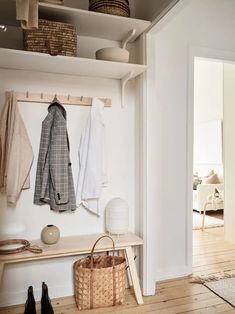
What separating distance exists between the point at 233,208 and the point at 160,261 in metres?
1.50

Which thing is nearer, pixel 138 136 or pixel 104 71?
pixel 104 71

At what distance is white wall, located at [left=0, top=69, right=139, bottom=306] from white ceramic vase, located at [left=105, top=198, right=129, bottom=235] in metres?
0.12

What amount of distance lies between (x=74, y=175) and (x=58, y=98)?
24.3 inches

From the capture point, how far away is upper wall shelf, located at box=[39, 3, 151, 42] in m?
1.89

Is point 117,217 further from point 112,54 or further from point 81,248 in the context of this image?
point 112,54

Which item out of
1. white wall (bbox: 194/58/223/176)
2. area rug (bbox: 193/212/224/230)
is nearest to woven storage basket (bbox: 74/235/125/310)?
area rug (bbox: 193/212/224/230)

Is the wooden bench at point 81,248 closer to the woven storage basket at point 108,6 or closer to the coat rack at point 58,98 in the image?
the coat rack at point 58,98

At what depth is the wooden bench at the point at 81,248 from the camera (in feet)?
6.02

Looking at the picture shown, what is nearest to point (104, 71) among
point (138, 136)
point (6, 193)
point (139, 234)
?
point (138, 136)

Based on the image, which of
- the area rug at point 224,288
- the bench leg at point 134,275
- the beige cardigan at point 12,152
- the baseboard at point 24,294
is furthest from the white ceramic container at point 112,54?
the area rug at point 224,288

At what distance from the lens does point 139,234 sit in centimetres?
229

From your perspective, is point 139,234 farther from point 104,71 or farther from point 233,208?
point 233,208

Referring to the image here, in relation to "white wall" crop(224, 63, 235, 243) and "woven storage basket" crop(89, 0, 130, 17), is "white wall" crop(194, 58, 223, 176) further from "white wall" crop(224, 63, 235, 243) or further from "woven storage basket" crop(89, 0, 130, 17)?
"woven storage basket" crop(89, 0, 130, 17)

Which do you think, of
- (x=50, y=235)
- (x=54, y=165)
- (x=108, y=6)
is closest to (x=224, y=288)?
(x=50, y=235)
